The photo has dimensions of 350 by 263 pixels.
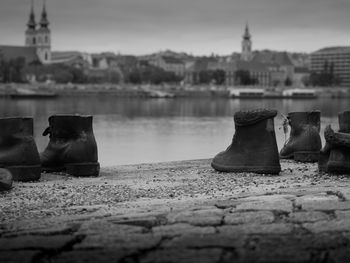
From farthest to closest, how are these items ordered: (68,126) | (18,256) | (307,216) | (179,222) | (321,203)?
(68,126) → (321,203) → (307,216) → (179,222) → (18,256)

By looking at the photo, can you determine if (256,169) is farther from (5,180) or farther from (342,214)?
(342,214)

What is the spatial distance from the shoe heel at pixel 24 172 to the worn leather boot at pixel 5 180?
1.07 metres

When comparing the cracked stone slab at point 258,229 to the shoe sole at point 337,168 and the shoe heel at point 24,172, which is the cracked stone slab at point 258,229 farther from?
the shoe heel at point 24,172

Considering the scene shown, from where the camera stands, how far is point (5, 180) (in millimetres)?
11812

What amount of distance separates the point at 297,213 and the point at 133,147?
30474 millimetres

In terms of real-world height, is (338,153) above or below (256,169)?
above

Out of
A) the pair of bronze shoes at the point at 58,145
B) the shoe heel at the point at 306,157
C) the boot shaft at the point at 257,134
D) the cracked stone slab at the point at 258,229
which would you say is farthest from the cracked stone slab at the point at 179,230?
the shoe heel at the point at 306,157

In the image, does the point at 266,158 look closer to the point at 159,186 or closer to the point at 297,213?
the point at 159,186

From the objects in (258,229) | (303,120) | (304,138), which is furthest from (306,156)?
(258,229)

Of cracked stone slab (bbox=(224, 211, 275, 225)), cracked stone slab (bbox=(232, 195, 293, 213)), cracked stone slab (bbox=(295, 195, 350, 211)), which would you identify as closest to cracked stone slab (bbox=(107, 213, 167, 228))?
cracked stone slab (bbox=(224, 211, 275, 225))

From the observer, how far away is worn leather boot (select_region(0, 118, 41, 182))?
13359 millimetres

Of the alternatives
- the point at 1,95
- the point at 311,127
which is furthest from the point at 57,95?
the point at 311,127

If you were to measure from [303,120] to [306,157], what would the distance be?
44.8 inches

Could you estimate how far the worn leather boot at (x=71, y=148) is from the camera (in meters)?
14.5
